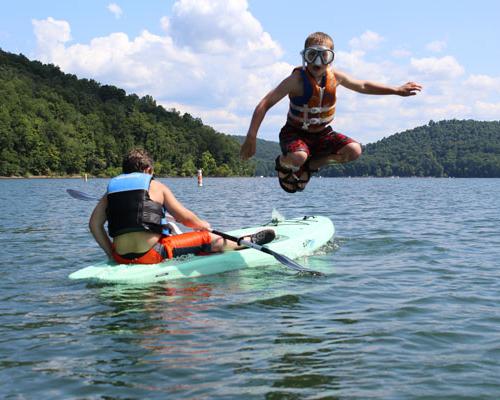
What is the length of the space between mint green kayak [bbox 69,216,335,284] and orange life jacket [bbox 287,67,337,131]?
281cm

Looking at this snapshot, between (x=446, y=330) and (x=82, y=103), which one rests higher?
(x=82, y=103)

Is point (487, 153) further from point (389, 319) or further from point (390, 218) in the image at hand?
point (389, 319)

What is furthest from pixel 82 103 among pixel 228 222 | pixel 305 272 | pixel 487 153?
pixel 305 272

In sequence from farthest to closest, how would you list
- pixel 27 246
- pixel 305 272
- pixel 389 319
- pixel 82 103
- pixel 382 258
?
pixel 82 103, pixel 27 246, pixel 382 258, pixel 305 272, pixel 389 319

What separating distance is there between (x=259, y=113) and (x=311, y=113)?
3.00 feet

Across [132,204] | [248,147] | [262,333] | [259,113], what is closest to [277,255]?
[132,204]

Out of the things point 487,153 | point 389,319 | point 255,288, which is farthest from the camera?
point 487,153

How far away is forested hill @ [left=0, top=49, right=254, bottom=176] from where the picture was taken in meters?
108

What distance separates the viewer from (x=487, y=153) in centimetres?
18288

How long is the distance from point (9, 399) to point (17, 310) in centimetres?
285

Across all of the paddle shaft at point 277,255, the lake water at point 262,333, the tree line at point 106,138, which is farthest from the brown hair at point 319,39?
the tree line at point 106,138

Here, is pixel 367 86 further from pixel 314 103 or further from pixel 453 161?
pixel 453 161

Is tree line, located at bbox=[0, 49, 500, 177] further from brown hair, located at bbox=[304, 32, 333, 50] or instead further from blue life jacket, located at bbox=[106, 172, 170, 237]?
brown hair, located at bbox=[304, 32, 333, 50]

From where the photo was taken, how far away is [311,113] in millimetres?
7785
